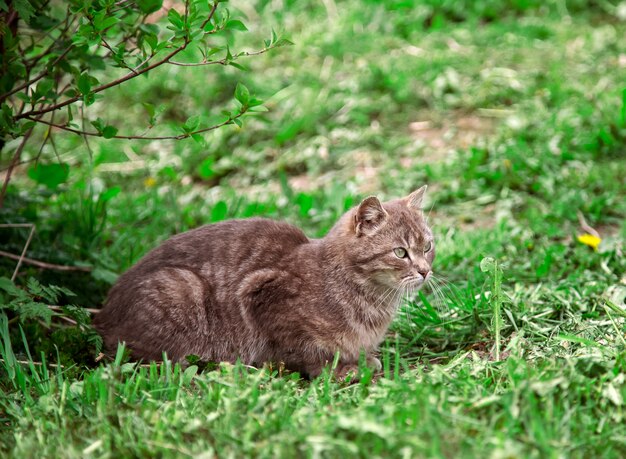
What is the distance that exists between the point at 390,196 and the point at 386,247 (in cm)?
256

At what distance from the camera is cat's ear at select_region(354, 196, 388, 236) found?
4328 mm

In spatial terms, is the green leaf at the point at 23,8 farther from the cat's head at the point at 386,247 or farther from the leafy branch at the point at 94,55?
the cat's head at the point at 386,247

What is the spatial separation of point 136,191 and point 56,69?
3.00 metres

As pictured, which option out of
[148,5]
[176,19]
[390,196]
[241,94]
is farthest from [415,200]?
[390,196]

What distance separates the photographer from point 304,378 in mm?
4238

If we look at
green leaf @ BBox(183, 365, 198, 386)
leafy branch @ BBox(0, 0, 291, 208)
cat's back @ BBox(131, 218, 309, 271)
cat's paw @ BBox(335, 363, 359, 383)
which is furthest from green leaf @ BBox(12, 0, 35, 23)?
cat's paw @ BBox(335, 363, 359, 383)

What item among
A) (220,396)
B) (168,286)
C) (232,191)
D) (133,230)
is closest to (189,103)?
(232,191)

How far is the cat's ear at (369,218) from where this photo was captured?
14.2 ft

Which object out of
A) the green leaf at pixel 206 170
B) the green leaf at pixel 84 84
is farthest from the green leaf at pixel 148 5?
the green leaf at pixel 206 170

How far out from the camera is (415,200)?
4676 mm

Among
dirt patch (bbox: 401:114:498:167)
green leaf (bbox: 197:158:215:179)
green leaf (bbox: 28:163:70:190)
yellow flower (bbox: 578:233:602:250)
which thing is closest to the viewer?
green leaf (bbox: 28:163:70:190)

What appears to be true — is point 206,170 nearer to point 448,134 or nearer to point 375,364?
point 448,134

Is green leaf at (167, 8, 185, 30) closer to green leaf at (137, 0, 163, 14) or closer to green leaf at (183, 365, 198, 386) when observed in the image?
green leaf at (137, 0, 163, 14)

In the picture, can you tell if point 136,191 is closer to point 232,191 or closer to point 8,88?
point 232,191
